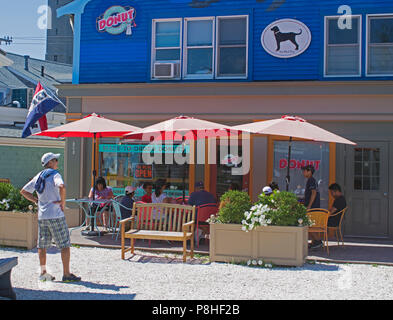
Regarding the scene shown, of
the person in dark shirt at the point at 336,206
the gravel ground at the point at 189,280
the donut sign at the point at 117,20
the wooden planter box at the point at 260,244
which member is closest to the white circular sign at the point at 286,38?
the donut sign at the point at 117,20

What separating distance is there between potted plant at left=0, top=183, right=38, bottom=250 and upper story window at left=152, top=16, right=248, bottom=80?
5.17 m

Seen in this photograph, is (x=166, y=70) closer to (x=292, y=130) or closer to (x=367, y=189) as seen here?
(x=292, y=130)

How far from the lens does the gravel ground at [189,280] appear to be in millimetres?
6094

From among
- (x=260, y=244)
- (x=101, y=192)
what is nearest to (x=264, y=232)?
(x=260, y=244)

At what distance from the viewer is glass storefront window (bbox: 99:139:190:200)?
12.3 m

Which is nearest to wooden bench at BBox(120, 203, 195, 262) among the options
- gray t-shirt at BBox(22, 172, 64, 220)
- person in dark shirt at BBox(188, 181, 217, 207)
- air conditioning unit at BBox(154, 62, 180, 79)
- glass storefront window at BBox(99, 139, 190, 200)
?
person in dark shirt at BBox(188, 181, 217, 207)

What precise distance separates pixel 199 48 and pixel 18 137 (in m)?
10.6

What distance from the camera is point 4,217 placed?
8.94 m

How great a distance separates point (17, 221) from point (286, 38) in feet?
24.9

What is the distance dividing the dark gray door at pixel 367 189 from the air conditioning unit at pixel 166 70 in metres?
4.75

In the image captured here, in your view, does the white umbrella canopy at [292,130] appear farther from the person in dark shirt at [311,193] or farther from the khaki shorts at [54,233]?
the khaki shorts at [54,233]

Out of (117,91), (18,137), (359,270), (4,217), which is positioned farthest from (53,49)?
(359,270)

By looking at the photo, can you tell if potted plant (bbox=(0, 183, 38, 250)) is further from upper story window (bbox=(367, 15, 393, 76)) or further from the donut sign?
upper story window (bbox=(367, 15, 393, 76))
